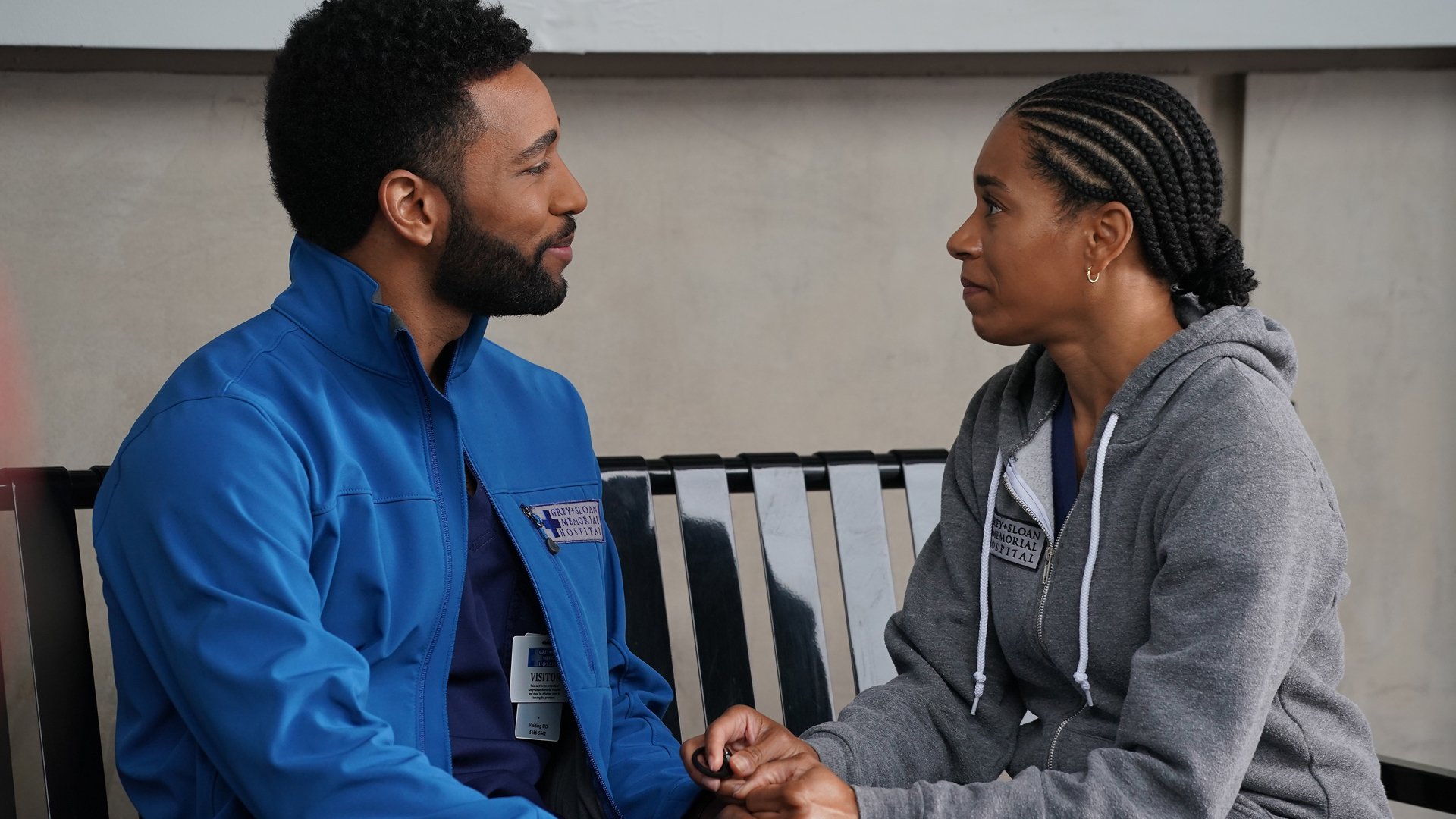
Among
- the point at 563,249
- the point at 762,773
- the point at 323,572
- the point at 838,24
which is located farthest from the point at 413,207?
the point at 838,24

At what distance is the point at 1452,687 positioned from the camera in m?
4.17

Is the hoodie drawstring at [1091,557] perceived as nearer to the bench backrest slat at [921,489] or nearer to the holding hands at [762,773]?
the holding hands at [762,773]

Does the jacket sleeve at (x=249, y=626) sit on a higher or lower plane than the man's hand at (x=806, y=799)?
higher

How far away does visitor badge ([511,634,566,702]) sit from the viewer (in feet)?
7.16

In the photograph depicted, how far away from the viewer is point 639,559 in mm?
2754

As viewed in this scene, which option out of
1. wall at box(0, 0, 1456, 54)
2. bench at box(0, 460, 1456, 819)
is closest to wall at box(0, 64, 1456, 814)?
wall at box(0, 0, 1456, 54)

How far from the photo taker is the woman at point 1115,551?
184 centimetres

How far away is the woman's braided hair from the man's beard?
0.78 m

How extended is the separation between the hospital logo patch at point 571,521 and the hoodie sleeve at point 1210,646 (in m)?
0.66

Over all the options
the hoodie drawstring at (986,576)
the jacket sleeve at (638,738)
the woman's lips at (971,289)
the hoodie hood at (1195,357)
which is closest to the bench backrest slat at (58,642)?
the jacket sleeve at (638,738)

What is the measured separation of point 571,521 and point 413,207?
1.83 ft

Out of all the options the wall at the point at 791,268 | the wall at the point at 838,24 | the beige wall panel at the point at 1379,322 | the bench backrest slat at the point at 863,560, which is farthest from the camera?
the beige wall panel at the point at 1379,322

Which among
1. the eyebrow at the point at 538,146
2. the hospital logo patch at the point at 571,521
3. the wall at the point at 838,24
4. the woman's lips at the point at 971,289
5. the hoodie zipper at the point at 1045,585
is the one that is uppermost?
the wall at the point at 838,24

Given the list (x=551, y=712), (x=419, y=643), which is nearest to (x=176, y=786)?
(x=419, y=643)
